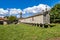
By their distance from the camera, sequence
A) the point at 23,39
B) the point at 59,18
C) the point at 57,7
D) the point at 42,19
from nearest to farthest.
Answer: the point at 23,39, the point at 42,19, the point at 59,18, the point at 57,7

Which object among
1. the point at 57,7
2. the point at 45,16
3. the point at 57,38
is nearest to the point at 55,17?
the point at 57,7

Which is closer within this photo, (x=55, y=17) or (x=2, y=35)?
(x=2, y=35)

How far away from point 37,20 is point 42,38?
3165 centimetres

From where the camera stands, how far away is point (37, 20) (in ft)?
177

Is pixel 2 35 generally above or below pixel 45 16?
below

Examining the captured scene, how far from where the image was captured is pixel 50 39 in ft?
72.1

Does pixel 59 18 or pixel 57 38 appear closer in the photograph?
pixel 57 38

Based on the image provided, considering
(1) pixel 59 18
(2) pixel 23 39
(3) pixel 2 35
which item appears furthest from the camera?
(1) pixel 59 18

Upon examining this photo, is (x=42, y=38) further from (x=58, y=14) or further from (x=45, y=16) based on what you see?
(x=58, y=14)

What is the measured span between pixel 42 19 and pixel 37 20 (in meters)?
1.75

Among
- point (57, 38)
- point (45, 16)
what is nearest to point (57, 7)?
point (45, 16)

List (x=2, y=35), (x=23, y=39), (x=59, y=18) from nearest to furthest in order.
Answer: (x=23, y=39) → (x=2, y=35) → (x=59, y=18)

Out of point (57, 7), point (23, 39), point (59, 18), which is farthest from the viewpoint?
point (57, 7)

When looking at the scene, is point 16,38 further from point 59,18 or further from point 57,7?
point 57,7
